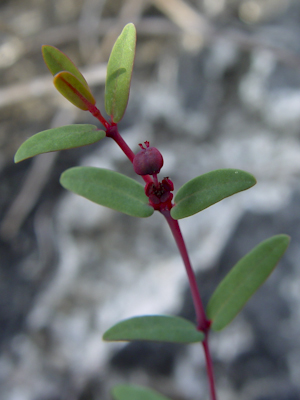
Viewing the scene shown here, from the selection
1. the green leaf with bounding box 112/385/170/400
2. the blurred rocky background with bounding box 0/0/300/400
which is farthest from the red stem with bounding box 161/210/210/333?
the blurred rocky background with bounding box 0/0/300/400

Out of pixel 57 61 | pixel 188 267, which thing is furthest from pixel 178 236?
pixel 57 61

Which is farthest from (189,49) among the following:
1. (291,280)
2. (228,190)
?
(228,190)

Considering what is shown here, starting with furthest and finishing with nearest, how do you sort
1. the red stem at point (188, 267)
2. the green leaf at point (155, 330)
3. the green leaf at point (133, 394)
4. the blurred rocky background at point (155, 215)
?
the blurred rocky background at point (155, 215)
the green leaf at point (133, 394)
the green leaf at point (155, 330)
the red stem at point (188, 267)

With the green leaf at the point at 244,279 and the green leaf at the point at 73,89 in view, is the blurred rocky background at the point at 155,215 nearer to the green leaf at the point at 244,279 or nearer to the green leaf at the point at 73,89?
the green leaf at the point at 244,279

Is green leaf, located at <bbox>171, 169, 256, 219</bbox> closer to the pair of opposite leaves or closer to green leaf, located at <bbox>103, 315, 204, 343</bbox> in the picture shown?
the pair of opposite leaves

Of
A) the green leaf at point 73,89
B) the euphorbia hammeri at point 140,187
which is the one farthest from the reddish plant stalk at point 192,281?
the green leaf at point 73,89

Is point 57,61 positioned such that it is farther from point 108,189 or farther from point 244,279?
point 244,279

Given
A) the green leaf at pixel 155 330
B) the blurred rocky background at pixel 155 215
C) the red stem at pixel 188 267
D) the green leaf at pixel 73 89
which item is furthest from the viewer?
the blurred rocky background at pixel 155 215

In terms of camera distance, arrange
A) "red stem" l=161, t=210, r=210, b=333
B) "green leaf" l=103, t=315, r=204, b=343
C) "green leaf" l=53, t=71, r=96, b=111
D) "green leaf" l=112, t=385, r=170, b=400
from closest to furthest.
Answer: "green leaf" l=53, t=71, r=96, b=111, "red stem" l=161, t=210, r=210, b=333, "green leaf" l=103, t=315, r=204, b=343, "green leaf" l=112, t=385, r=170, b=400
